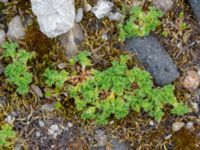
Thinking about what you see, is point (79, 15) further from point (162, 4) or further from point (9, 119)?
point (9, 119)

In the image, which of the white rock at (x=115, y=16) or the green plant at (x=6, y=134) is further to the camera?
the white rock at (x=115, y=16)

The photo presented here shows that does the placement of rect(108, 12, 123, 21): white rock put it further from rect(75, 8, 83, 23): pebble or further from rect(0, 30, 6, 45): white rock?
rect(0, 30, 6, 45): white rock

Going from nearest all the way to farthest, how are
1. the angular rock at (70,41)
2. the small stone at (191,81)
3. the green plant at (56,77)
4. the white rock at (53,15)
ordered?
1. the white rock at (53,15)
2. the green plant at (56,77)
3. the angular rock at (70,41)
4. the small stone at (191,81)

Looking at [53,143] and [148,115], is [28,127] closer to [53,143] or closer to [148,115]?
[53,143]

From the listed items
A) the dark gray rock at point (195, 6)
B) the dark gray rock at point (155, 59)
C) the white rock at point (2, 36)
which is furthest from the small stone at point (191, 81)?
the white rock at point (2, 36)

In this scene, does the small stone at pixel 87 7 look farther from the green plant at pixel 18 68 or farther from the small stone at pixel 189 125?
the small stone at pixel 189 125

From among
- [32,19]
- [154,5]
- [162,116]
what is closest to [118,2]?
[154,5]

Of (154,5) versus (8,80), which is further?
(154,5)
